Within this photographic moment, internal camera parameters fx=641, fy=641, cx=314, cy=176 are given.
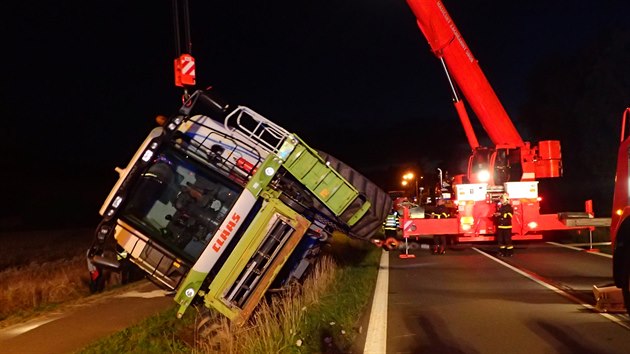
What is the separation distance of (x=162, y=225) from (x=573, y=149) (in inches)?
1421

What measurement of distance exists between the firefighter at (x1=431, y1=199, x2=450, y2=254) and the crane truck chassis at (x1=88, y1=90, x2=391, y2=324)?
10.0 metres

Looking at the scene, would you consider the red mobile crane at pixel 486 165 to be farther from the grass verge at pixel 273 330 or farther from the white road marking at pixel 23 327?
the white road marking at pixel 23 327

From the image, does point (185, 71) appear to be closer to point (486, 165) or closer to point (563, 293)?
point (563, 293)

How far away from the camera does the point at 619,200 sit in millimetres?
8273

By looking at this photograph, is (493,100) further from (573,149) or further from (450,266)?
(573,149)

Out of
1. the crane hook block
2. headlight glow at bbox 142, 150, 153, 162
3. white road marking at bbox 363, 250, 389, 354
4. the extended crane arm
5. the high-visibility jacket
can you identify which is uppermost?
the extended crane arm

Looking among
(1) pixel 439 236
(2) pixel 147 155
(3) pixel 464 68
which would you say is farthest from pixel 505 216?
(2) pixel 147 155

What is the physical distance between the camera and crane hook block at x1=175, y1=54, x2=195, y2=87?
12.6m

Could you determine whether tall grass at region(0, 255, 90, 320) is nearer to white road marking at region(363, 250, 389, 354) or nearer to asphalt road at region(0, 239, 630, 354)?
asphalt road at region(0, 239, 630, 354)

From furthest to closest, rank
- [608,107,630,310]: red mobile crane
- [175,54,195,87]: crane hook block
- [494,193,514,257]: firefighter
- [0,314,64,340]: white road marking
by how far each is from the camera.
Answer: [494,193,514,257]: firefighter < [175,54,195,87]: crane hook block < [0,314,64,340]: white road marking < [608,107,630,310]: red mobile crane

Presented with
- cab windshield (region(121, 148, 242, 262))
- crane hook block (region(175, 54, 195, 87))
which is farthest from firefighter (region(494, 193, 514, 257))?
cab windshield (region(121, 148, 242, 262))

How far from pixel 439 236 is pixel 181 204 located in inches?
453

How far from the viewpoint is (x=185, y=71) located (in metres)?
12.7

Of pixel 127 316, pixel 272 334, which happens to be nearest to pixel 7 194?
pixel 127 316
